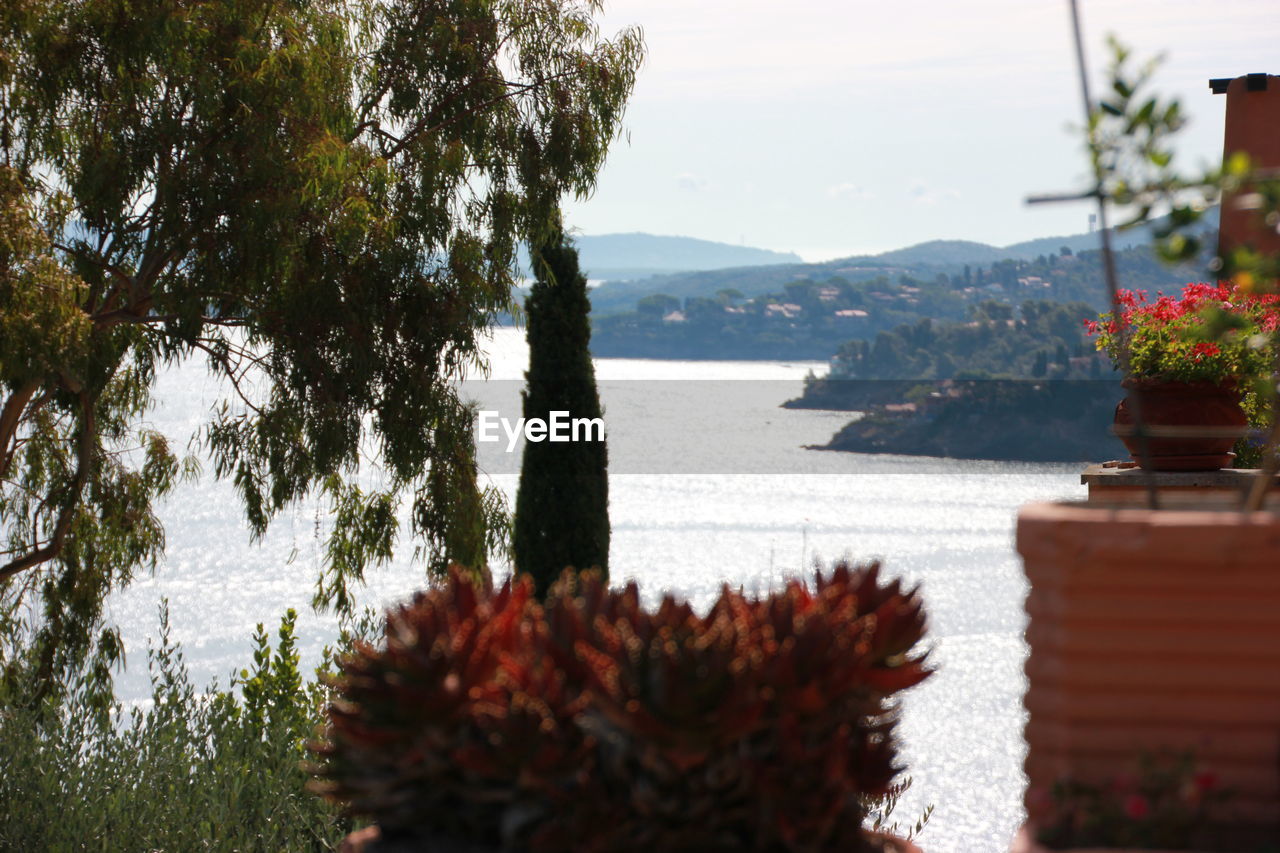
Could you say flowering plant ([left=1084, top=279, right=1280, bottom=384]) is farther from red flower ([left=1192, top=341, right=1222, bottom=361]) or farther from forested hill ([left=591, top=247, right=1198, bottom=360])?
forested hill ([left=591, top=247, right=1198, bottom=360])

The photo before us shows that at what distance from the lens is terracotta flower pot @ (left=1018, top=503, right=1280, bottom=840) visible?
148 centimetres

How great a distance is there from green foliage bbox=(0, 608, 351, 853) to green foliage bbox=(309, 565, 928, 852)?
3.14 meters

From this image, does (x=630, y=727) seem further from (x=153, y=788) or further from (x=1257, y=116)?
(x=1257, y=116)

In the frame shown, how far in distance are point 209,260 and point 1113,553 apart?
18.6 ft

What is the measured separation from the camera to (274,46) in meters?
6.29

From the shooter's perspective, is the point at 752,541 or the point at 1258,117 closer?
the point at 1258,117

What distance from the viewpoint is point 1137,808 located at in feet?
4.57

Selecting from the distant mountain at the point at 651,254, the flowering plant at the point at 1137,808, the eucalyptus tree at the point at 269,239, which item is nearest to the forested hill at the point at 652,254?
the distant mountain at the point at 651,254

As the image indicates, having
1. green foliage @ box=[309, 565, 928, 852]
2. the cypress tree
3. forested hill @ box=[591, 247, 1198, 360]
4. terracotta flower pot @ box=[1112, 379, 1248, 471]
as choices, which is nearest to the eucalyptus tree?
the cypress tree

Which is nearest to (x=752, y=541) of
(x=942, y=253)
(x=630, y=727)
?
(x=942, y=253)

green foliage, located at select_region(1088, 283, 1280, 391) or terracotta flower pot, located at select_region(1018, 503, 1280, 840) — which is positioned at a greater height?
green foliage, located at select_region(1088, 283, 1280, 391)

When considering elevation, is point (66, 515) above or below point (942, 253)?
below

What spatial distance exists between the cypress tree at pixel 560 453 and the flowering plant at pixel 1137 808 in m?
8.37

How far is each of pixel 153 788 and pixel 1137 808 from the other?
4273 millimetres
